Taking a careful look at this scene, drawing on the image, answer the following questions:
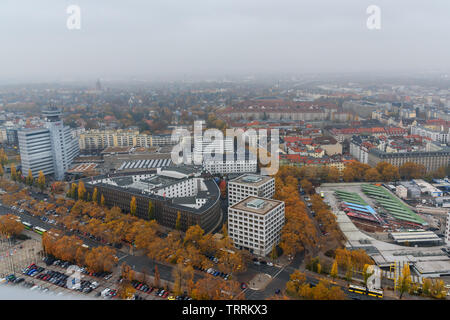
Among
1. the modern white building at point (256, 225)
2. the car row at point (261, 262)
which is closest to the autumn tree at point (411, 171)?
the modern white building at point (256, 225)

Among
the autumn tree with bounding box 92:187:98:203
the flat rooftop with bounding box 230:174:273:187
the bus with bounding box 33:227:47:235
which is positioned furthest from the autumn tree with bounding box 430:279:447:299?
the bus with bounding box 33:227:47:235

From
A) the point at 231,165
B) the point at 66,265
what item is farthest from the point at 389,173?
the point at 66,265

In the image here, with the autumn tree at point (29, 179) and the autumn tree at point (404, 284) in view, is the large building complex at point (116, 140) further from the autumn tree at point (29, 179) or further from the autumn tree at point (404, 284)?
the autumn tree at point (404, 284)

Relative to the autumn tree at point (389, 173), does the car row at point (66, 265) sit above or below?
below

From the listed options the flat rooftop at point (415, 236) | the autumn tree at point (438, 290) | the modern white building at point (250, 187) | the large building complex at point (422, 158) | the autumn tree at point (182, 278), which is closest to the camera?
the autumn tree at point (438, 290)

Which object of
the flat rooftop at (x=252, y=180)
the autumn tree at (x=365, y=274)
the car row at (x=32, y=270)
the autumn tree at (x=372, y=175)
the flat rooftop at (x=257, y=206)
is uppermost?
the flat rooftop at (x=252, y=180)

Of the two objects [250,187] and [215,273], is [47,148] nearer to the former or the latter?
[250,187]
